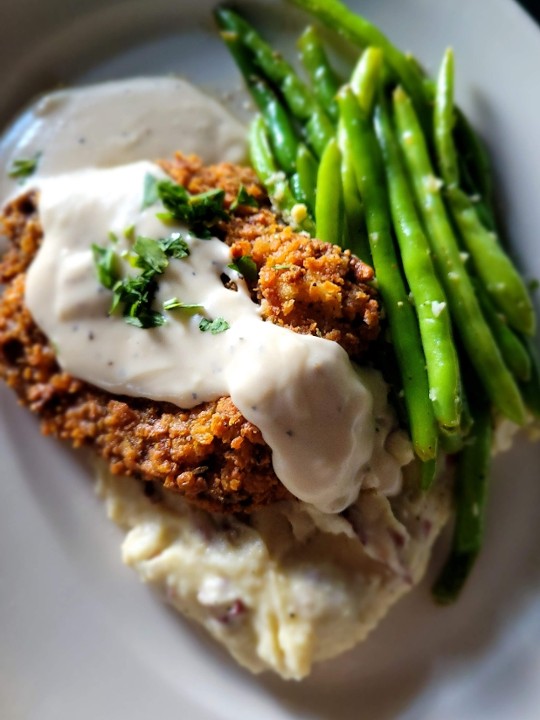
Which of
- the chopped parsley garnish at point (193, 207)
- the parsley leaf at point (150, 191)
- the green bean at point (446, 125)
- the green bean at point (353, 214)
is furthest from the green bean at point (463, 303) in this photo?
the parsley leaf at point (150, 191)

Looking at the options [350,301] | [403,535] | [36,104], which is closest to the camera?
[350,301]

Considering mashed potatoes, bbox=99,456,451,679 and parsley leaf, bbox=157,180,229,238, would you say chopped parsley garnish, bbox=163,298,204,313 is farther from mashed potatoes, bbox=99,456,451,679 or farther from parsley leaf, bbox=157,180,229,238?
mashed potatoes, bbox=99,456,451,679

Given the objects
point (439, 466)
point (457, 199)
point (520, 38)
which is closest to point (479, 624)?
point (439, 466)

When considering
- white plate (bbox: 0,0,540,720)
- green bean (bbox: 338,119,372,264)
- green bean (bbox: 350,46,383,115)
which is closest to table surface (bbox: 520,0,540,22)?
white plate (bbox: 0,0,540,720)

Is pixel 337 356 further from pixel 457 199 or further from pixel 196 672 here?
pixel 196 672

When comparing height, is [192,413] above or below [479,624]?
above

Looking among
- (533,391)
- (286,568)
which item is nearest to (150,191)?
(286,568)

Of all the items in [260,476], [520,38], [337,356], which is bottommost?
[260,476]
